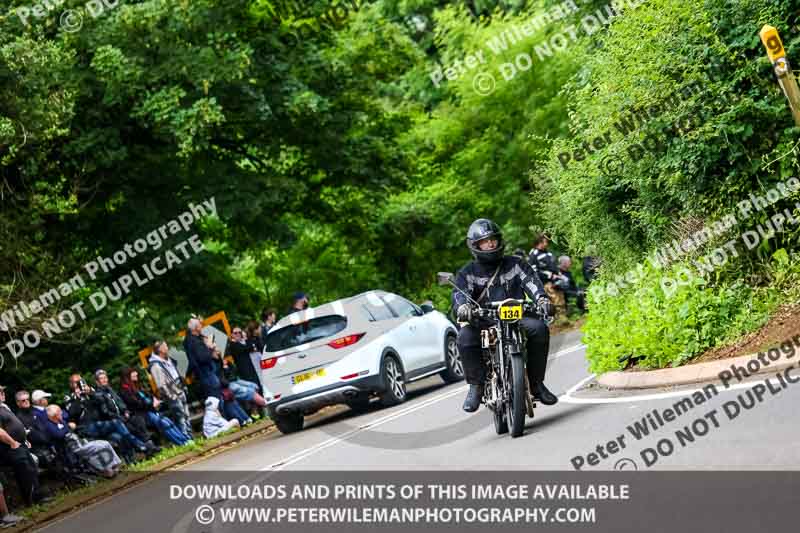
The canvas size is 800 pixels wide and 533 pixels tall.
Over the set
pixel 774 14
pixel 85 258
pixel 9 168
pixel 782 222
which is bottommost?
pixel 782 222

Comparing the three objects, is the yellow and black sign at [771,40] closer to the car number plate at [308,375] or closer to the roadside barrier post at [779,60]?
the roadside barrier post at [779,60]

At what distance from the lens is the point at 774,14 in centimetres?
1393

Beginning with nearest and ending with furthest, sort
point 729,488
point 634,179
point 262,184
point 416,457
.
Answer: point 729,488, point 416,457, point 634,179, point 262,184

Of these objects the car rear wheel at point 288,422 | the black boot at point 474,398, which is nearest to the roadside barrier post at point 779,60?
the black boot at point 474,398

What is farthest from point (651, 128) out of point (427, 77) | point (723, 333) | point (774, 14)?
point (427, 77)

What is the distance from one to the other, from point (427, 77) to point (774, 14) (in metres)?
28.5

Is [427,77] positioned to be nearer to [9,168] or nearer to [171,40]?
[171,40]

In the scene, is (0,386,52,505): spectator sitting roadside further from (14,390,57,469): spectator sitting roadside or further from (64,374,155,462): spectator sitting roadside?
(64,374,155,462): spectator sitting roadside

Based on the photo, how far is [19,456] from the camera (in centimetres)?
1534

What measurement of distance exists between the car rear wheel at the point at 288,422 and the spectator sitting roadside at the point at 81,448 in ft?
8.00

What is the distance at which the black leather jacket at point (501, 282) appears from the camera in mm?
11508

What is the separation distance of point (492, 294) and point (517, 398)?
1.06m

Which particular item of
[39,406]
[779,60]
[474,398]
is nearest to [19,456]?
[39,406]

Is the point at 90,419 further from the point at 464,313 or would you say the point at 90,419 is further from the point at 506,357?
the point at 506,357
